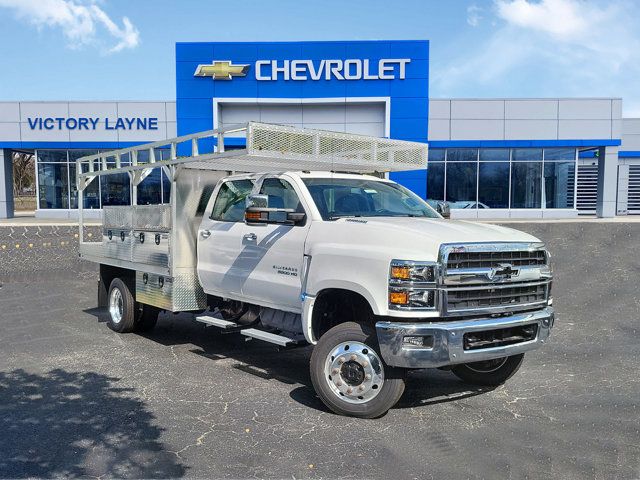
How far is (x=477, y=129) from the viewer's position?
2730 centimetres

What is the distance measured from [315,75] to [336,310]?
2231 centimetres

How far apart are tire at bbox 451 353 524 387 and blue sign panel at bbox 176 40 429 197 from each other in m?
20.7

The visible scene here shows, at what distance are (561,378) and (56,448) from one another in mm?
4934

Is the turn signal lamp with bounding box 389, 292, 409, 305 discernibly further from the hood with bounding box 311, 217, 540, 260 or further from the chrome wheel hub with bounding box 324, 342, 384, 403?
the chrome wheel hub with bounding box 324, 342, 384, 403

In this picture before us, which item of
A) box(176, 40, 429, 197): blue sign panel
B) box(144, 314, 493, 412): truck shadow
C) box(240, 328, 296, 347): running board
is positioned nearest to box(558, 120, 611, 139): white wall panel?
box(176, 40, 429, 197): blue sign panel

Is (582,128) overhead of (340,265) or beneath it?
overhead

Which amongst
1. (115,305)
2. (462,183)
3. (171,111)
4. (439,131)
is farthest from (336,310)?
(171,111)

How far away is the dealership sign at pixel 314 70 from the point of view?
26.2 meters

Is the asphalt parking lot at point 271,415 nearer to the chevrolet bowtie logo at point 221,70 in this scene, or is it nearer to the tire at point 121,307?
the tire at point 121,307

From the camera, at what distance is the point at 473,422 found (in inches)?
193

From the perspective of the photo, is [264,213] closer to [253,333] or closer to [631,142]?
[253,333]

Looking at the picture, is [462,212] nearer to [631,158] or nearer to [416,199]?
[631,158]

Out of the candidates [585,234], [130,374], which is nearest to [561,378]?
[130,374]

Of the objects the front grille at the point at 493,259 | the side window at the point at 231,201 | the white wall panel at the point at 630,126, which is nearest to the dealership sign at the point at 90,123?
the side window at the point at 231,201
